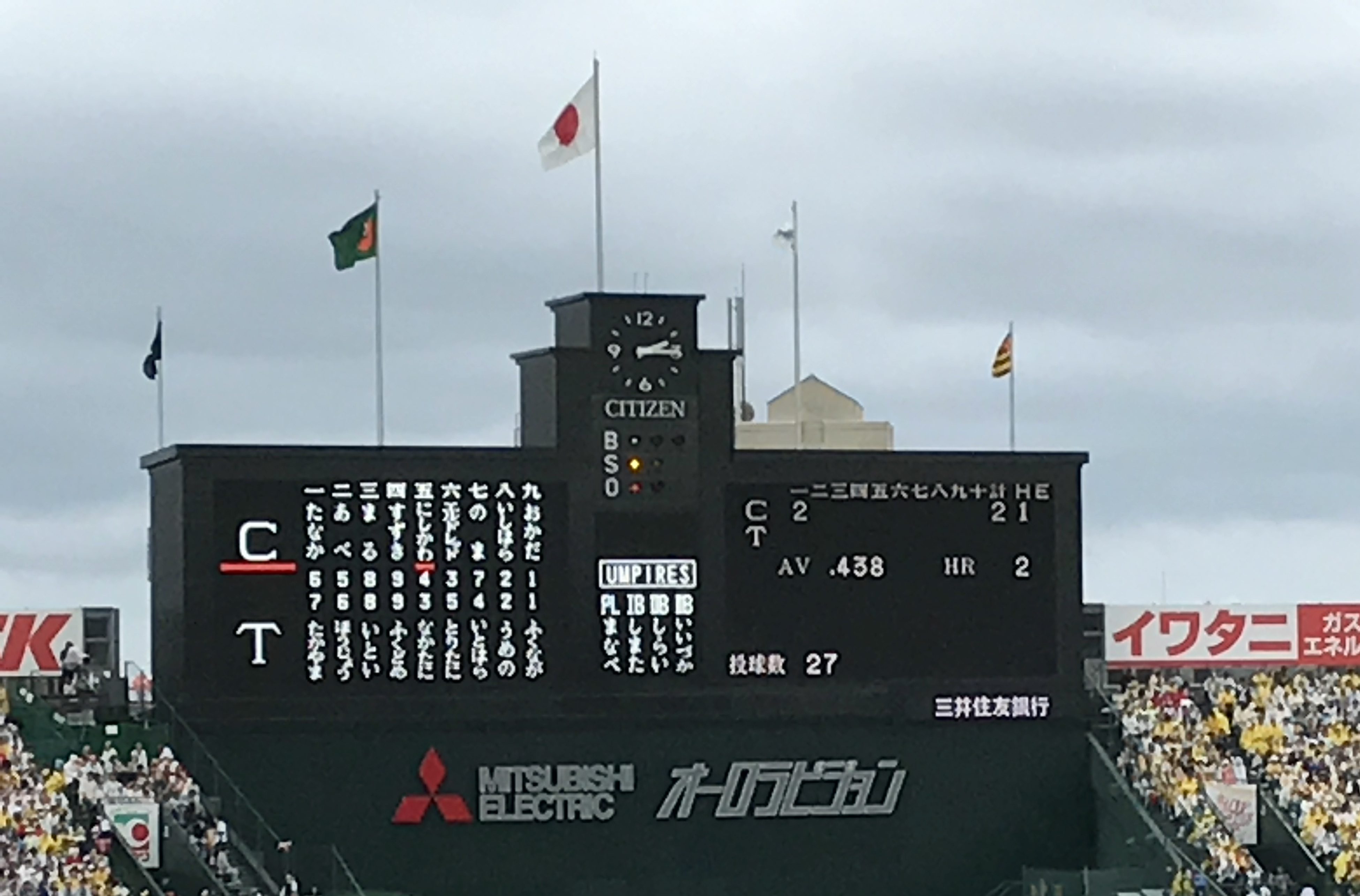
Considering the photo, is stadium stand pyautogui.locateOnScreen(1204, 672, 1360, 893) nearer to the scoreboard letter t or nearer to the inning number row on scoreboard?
the inning number row on scoreboard

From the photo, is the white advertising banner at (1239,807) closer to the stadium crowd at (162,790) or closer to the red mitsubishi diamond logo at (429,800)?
the red mitsubishi diamond logo at (429,800)

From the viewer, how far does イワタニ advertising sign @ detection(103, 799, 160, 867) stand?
42.4 m

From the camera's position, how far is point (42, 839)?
137ft

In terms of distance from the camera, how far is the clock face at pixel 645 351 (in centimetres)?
4338

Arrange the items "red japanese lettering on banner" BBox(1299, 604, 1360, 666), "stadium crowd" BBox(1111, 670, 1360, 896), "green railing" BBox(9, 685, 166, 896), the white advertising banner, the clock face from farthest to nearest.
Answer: "red japanese lettering on banner" BBox(1299, 604, 1360, 666) → the white advertising banner → "stadium crowd" BBox(1111, 670, 1360, 896) → the clock face → "green railing" BBox(9, 685, 166, 896)

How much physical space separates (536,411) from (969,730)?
653cm

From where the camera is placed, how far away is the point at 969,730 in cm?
4528

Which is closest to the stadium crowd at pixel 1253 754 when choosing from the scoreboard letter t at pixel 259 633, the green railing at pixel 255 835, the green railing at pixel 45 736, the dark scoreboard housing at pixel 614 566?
the dark scoreboard housing at pixel 614 566

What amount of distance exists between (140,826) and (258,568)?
3210mm

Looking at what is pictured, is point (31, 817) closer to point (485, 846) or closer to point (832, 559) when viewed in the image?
point (485, 846)

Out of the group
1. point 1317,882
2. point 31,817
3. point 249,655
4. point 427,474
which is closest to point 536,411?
point 427,474

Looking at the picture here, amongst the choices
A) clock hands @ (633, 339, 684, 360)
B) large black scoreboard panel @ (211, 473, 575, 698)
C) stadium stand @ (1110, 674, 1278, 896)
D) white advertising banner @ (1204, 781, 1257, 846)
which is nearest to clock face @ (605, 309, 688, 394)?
clock hands @ (633, 339, 684, 360)

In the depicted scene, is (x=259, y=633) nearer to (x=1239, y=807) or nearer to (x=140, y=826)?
(x=140, y=826)

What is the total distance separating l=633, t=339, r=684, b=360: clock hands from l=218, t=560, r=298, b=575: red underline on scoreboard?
469 cm
